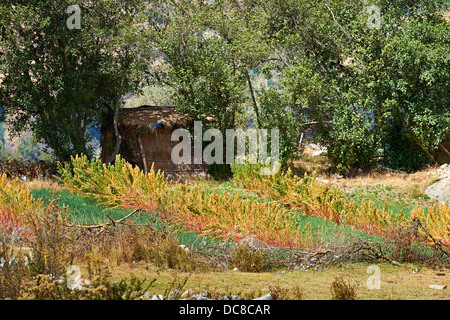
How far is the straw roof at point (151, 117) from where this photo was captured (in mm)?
17938

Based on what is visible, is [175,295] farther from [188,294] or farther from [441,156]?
[441,156]

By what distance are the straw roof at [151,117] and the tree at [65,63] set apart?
74 cm

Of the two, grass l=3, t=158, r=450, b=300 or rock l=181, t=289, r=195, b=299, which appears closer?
rock l=181, t=289, r=195, b=299

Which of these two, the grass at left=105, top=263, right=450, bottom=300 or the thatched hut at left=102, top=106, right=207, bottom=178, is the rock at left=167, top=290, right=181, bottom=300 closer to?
the grass at left=105, top=263, right=450, bottom=300

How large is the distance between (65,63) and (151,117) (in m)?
3.49

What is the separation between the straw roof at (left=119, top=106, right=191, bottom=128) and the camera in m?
17.9

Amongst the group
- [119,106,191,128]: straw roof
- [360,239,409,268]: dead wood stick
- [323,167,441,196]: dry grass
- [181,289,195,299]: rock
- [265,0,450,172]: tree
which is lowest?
[323,167,441,196]: dry grass

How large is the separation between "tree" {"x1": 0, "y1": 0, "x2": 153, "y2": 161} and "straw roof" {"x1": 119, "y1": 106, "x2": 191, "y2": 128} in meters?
0.74

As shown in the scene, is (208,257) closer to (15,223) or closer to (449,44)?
(15,223)

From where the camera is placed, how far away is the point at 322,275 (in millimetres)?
6559

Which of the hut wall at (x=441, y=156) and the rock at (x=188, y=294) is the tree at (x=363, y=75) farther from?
the rock at (x=188, y=294)

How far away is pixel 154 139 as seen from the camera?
18.3 meters

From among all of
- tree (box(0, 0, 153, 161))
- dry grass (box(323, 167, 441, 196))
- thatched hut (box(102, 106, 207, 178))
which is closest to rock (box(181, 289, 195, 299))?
dry grass (box(323, 167, 441, 196))

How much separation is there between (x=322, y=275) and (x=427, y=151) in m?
13.5
